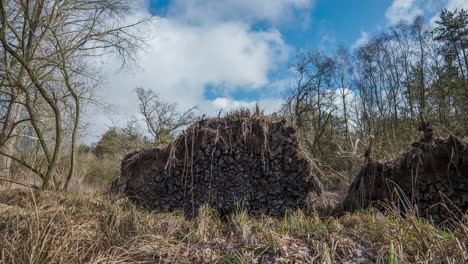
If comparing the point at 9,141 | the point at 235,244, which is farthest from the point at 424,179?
the point at 9,141

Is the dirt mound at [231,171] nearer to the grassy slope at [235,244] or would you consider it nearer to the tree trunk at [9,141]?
the grassy slope at [235,244]

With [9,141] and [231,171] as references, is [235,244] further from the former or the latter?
[9,141]

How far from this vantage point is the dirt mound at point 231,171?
6.13m

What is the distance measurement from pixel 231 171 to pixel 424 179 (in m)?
3.39

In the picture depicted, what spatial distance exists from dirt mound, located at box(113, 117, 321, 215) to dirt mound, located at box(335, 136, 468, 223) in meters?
0.85

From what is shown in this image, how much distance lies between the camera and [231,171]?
6273 millimetres

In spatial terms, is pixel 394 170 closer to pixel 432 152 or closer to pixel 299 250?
pixel 432 152

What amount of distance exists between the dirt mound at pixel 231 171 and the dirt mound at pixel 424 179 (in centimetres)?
85

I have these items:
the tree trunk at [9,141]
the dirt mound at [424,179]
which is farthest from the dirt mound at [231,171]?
the tree trunk at [9,141]

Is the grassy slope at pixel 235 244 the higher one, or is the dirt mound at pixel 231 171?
the dirt mound at pixel 231 171

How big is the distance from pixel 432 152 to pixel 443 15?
13.2 metres

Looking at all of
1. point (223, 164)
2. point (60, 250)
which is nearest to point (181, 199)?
point (223, 164)

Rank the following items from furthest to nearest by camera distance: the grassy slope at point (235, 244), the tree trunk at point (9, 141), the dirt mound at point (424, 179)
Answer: the tree trunk at point (9, 141), the dirt mound at point (424, 179), the grassy slope at point (235, 244)

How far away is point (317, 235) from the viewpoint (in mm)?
2828
